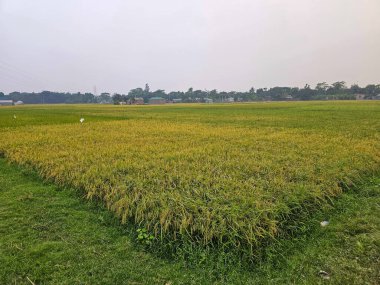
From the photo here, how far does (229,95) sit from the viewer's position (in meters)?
115

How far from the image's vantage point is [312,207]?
14.1ft

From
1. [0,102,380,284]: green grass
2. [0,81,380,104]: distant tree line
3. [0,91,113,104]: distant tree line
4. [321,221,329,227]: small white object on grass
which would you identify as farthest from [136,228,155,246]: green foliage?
[0,91,113,104]: distant tree line

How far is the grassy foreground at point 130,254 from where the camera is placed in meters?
2.89

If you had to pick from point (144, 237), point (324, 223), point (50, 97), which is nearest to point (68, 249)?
point (144, 237)

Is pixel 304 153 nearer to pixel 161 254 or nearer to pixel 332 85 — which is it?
pixel 161 254

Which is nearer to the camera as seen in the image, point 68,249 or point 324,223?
point 68,249

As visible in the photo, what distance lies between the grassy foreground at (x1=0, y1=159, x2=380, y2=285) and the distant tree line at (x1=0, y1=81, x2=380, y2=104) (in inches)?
3354

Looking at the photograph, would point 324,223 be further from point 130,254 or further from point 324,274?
point 130,254

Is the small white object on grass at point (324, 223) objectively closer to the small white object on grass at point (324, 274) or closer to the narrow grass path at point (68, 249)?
the small white object on grass at point (324, 274)

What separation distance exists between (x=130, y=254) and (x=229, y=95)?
11549 centimetres

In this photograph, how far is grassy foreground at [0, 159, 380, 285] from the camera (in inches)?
114

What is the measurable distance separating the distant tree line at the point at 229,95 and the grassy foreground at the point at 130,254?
280 ft

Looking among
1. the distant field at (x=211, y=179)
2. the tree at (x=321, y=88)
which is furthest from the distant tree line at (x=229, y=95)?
the distant field at (x=211, y=179)

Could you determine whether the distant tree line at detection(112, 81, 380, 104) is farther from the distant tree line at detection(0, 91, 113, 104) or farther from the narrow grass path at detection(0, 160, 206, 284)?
the narrow grass path at detection(0, 160, 206, 284)
